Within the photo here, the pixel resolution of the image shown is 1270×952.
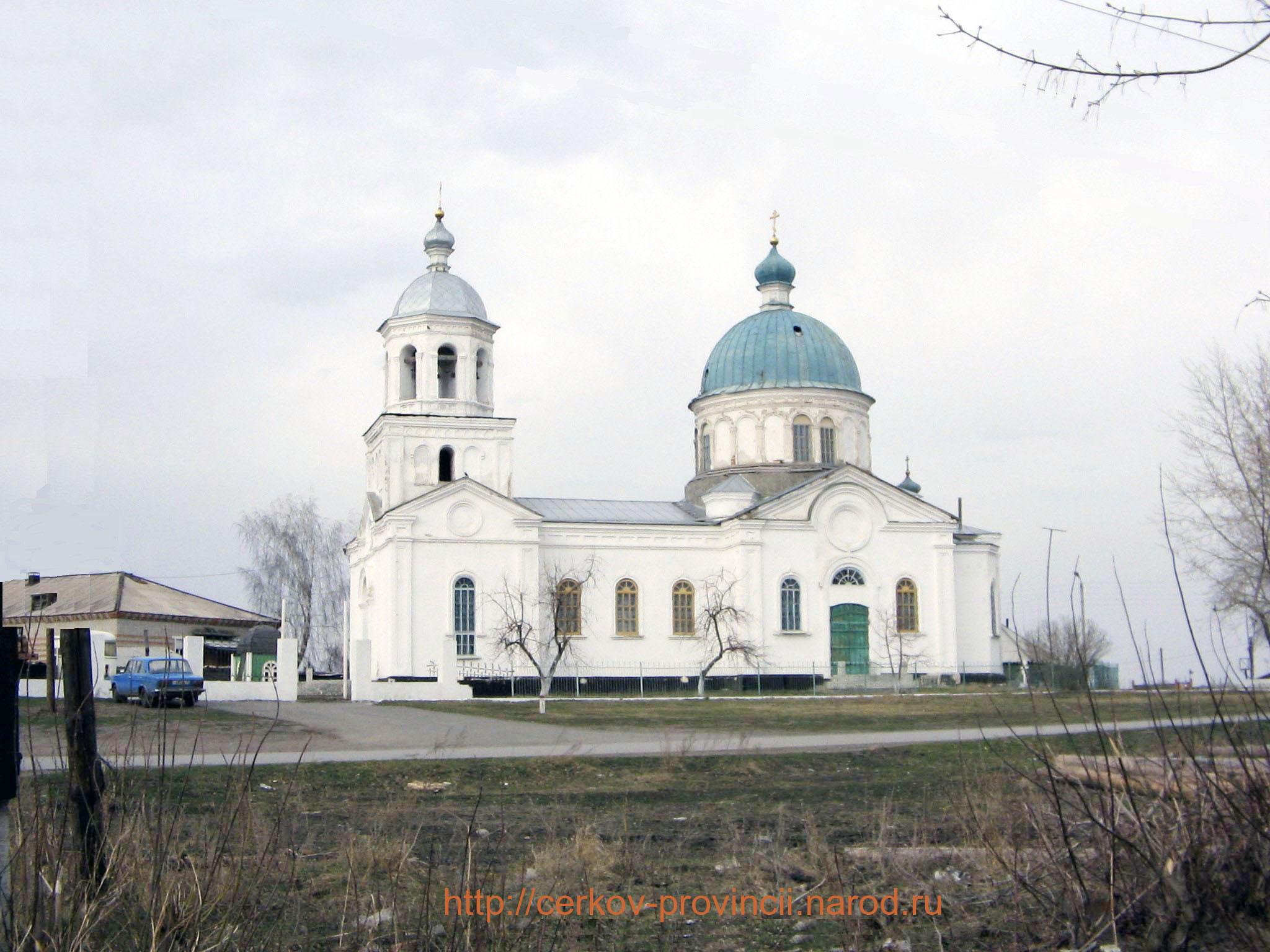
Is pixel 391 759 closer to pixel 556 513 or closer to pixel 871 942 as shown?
pixel 871 942

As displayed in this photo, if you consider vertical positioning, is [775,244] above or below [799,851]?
above

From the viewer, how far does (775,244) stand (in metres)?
51.5

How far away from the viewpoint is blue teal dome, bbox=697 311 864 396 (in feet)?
157

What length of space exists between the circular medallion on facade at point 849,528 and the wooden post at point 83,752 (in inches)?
1516

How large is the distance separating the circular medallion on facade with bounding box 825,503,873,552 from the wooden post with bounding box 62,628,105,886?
3849 centimetres

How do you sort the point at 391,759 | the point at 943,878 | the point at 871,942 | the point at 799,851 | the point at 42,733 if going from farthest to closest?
the point at 42,733 → the point at 391,759 → the point at 799,851 → the point at 943,878 → the point at 871,942

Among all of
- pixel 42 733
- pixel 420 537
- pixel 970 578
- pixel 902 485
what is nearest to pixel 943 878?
pixel 42 733

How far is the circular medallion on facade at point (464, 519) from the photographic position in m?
40.8

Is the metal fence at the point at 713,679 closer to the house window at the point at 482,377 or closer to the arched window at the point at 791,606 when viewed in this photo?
the arched window at the point at 791,606

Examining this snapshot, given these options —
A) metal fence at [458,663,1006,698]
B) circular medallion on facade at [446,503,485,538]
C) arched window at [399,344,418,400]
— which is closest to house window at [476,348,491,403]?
arched window at [399,344,418,400]

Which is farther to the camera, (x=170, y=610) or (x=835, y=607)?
(x=170, y=610)

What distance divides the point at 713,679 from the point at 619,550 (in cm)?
495

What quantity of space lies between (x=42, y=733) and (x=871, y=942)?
539 inches

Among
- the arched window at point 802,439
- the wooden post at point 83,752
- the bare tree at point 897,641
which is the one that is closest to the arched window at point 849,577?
the bare tree at point 897,641
